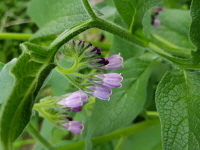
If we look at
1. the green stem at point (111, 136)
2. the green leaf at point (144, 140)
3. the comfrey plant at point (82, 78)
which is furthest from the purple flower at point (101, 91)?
the green leaf at point (144, 140)

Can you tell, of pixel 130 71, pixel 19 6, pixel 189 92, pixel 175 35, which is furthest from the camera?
pixel 19 6

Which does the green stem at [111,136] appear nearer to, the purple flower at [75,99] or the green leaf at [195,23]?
the purple flower at [75,99]

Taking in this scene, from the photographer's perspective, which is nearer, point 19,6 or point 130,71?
point 130,71

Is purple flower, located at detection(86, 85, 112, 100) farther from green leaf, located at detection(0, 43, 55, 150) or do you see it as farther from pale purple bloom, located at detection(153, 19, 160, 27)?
pale purple bloom, located at detection(153, 19, 160, 27)

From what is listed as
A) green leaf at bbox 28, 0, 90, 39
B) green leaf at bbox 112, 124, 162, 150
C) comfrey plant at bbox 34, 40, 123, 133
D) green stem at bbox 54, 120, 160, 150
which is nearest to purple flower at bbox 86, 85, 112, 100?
comfrey plant at bbox 34, 40, 123, 133

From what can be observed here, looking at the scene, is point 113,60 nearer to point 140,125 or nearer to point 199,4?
point 199,4

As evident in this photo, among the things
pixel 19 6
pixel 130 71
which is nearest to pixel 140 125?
pixel 130 71

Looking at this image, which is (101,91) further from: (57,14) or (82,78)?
(57,14)
